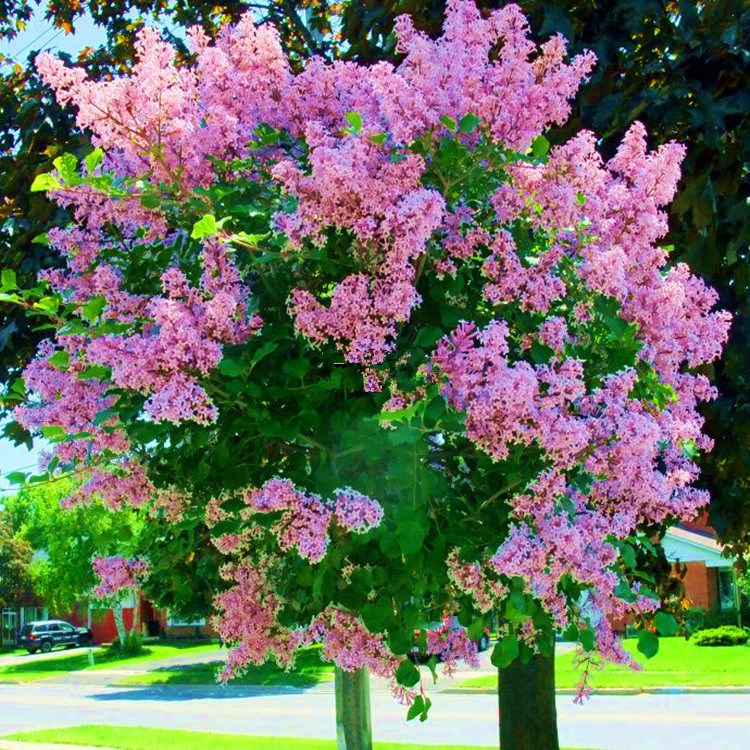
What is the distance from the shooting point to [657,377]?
3.66 metres

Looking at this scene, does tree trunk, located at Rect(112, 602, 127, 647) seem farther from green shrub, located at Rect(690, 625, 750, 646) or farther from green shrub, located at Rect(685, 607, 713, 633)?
green shrub, located at Rect(690, 625, 750, 646)

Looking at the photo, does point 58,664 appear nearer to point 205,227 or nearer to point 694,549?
point 694,549

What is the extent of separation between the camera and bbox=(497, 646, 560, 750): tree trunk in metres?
7.40

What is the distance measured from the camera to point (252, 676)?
33625mm

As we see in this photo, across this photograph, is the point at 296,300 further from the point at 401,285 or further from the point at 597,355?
the point at 597,355

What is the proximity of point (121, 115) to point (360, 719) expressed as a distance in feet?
13.9

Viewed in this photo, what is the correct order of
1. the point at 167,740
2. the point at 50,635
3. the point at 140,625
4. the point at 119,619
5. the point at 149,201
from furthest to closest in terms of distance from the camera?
the point at 140,625 < the point at 50,635 < the point at 119,619 < the point at 167,740 < the point at 149,201

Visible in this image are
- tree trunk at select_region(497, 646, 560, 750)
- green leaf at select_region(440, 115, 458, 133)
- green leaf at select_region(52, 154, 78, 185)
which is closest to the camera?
green leaf at select_region(440, 115, 458, 133)

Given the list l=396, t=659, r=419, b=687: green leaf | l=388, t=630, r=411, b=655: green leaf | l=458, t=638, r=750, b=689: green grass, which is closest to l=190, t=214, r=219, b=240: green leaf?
l=388, t=630, r=411, b=655: green leaf

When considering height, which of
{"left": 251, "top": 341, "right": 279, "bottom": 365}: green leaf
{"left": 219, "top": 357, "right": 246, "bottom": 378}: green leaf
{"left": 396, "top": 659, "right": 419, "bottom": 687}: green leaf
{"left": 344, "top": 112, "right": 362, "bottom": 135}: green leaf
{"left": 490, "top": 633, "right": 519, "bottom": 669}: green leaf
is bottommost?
{"left": 396, "top": 659, "right": 419, "bottom": 687}: green leaf

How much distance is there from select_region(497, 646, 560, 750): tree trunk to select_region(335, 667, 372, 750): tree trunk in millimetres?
1558

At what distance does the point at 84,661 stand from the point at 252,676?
14.9 meters

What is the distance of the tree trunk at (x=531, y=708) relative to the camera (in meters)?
7.40

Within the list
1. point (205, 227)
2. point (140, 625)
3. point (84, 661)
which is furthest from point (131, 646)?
point (205, 227)
